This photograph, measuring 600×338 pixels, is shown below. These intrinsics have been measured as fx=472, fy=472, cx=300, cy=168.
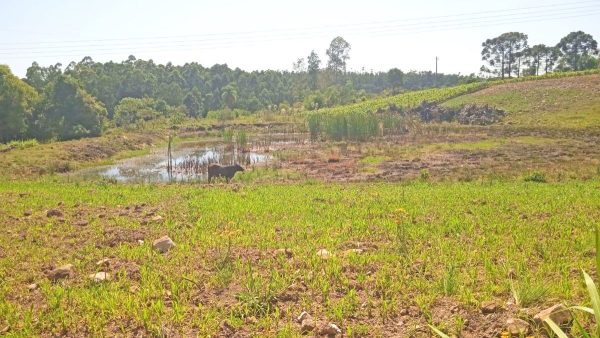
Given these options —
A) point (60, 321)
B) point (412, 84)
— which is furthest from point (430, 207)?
point (412, 84)

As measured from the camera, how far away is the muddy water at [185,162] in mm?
23219

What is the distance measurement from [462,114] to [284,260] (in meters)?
42.6

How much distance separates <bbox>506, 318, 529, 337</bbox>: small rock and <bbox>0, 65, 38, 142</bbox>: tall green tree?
38.7 m

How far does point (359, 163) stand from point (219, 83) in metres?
68.0

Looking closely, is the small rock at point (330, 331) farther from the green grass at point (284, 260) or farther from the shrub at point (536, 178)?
the shrub at point (536, 178)

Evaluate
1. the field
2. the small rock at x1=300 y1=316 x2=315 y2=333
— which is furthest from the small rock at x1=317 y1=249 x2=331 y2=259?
the small rock at x1=300 y1=316 x2=315 y2=333

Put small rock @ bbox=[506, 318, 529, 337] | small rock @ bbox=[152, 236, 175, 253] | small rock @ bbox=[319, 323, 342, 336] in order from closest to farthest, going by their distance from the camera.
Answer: small rock @ bbox=[506, 318, 529, 337]
small rock @ bbox=[319, 323, 342, 336]
small rock @ bbox=[152, 236, 175, 253]

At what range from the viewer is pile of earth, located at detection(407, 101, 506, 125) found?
43.3 metres

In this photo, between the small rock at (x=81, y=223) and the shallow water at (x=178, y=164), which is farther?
the shallow water at (x=178, y=164)

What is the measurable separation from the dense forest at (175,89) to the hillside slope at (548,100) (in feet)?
65.0

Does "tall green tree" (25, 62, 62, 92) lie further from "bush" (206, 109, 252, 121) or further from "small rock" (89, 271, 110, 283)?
"small rock" (89, 271, 110, 283)

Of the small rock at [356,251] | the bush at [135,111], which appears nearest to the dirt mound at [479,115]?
the bush at [135,111]

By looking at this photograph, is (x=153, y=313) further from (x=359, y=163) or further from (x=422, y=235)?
(x=359, y=163)

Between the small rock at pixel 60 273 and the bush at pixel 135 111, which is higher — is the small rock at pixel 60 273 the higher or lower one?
the lower one
